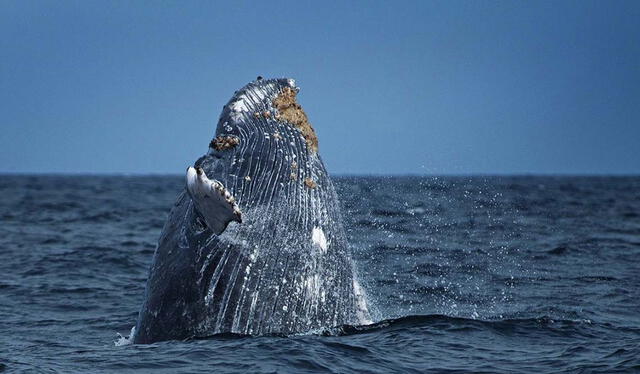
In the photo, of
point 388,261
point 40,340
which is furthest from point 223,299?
point 388,261

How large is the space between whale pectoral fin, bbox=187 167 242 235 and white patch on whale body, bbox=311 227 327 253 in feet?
3.44

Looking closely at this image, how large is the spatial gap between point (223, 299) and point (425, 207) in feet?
79.4

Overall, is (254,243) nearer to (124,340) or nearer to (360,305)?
(360,305)

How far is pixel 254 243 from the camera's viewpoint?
25.1 ft

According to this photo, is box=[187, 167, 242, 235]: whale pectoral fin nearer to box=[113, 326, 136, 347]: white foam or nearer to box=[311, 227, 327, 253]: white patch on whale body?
box=[311, 227, 327, 253]: white patch on whale body

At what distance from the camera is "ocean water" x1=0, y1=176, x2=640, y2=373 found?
290 inches

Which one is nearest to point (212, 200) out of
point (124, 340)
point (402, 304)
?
point (124, 340)

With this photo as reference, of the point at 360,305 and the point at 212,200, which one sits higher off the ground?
the point at 212,200

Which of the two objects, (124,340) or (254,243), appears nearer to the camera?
(254,243)

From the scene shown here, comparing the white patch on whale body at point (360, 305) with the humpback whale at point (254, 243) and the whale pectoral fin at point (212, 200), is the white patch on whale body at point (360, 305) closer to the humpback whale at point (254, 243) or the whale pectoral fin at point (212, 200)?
the humpback whale at point (254, 243)

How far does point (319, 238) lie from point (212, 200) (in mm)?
1444

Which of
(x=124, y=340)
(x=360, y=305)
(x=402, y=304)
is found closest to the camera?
(x=360, y=305)

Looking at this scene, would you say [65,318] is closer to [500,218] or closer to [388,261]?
[388,261]

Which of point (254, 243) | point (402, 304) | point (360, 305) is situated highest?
point (254, 243)
